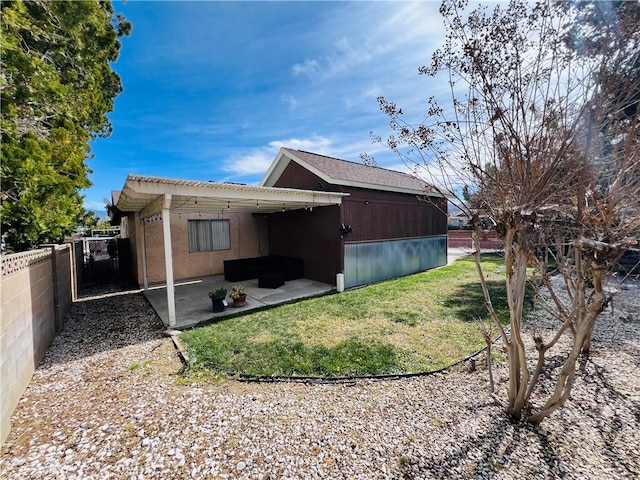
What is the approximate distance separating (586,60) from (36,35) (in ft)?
24.5

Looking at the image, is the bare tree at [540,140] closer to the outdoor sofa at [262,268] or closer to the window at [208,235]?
the outdoor sofa at [262,268]

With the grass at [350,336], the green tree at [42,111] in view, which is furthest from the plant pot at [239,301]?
the green tree at [42,111]

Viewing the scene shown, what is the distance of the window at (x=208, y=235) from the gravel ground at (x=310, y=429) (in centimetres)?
720

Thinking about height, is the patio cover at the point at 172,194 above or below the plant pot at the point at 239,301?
above

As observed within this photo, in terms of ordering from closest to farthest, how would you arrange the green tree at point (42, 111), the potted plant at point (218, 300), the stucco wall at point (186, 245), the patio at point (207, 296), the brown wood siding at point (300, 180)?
the green tree at point (42, 111)
the patio at point (207, 296)
the potted plant at point (218, 300)
the brown wood siding at point (300, 180)
the stucco wall at point (186, 245)

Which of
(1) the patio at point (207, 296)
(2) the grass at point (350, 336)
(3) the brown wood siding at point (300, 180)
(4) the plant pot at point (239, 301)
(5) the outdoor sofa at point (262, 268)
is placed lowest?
(2) the grass at point (350, 336)

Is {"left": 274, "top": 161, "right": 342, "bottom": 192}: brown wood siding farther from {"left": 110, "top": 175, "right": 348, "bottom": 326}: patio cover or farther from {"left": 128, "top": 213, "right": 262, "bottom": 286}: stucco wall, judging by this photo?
{"left": 128, "top": 213, "right": 262, "bottom": 286}: stucco wall

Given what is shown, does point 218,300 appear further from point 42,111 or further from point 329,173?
point 329,173

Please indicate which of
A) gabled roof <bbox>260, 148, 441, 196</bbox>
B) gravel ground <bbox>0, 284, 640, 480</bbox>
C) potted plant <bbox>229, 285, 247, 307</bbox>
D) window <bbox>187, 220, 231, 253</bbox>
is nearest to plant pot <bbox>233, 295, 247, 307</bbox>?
potted plant <bbox>229, 285, 247, 307</bbox>

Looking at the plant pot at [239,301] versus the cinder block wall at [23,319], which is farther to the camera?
the plant pot at [239,301]

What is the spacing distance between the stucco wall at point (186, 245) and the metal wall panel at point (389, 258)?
5155mm

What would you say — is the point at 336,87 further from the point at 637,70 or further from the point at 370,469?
the point at 370,469

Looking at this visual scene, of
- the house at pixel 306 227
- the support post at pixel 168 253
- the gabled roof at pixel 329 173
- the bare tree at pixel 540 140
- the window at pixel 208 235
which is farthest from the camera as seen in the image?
the window at pixel 208 235

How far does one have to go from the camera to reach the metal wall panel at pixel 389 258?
8922 mm
